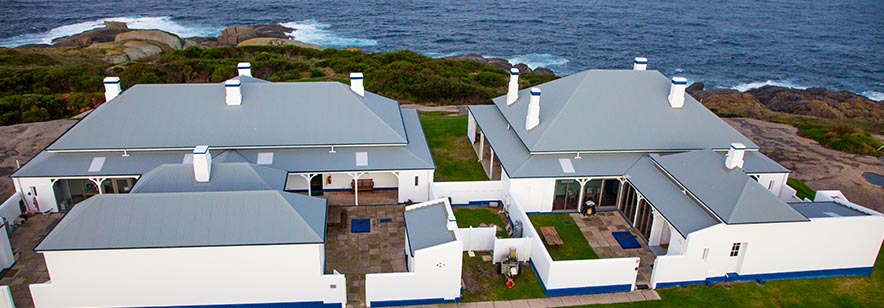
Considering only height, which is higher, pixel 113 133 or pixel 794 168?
pixel 113 133

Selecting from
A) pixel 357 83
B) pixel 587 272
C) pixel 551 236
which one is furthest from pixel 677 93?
pixel 357 83

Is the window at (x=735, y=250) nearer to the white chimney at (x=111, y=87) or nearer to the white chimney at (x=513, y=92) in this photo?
the white chimney at (x=513, y=92)

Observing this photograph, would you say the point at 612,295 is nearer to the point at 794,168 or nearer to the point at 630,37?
the point at 794,168

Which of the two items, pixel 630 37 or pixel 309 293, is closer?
pixel 309 293

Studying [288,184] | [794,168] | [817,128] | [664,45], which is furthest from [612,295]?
[664,45]

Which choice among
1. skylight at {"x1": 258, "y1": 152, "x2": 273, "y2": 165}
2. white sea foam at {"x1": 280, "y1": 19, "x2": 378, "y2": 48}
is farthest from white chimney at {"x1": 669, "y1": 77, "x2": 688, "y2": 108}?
white sea foam at {"x1": 280, "y1": 19, "x2": 378, "y2": 48}

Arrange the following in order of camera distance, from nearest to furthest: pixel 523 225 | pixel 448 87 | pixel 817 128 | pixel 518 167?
1. pixel 523 225
2. pixel 518 167
3. pixel 817 128
4. pixel 448 87

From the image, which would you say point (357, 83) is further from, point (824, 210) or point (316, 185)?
point (824, 210)

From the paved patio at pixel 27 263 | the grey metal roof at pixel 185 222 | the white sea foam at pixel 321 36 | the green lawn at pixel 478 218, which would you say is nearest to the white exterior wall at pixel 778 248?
the green lawn at pixel 478 218
